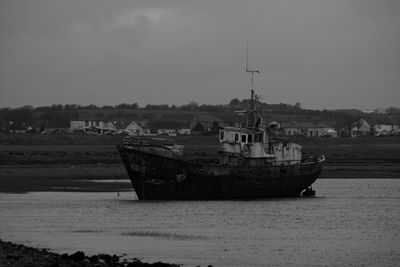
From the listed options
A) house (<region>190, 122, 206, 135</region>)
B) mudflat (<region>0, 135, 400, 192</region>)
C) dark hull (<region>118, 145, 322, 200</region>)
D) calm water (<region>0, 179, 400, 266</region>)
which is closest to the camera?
calm water (<region>0, 179, 400, 266</region>)

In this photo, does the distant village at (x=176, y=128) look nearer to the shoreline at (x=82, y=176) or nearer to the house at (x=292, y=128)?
the house at (x=292, y=128)

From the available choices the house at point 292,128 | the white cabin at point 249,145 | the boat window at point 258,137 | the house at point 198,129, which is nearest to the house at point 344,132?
the house at point 292,128

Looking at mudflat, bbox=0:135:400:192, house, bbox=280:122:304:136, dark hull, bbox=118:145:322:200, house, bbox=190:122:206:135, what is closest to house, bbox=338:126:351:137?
house, bbox=280:122:304:136

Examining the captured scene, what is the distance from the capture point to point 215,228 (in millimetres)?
49156

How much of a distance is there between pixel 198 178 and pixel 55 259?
Answer: 2623 cm

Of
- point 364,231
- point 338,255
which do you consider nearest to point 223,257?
point 338,255

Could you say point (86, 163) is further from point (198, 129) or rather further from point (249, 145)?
point (198, 129)

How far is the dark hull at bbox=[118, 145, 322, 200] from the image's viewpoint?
59.9m

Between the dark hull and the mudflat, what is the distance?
7.09 meters

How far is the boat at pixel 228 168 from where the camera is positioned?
59.9 m

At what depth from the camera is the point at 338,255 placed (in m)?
40.6

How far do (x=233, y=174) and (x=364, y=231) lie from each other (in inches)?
575

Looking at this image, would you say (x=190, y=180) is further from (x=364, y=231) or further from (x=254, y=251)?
(x=254, y=251)

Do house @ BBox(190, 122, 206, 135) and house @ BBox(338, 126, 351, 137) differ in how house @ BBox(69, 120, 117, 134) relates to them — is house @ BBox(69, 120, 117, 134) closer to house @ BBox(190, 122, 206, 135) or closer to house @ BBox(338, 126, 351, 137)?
house @ BBox(190, 122, 206, 135)
